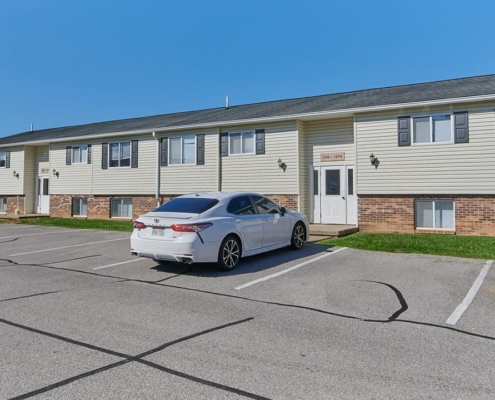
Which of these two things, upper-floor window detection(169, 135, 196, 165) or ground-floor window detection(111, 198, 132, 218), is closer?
upper-floor window detection(169, 135, 196, 165)

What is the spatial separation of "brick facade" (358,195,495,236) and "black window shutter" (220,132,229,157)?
230 inches

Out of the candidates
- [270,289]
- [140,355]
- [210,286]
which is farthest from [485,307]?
[140,355]

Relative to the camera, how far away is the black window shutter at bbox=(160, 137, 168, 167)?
18.7 m

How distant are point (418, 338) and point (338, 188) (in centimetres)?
1137

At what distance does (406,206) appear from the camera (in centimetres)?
1374

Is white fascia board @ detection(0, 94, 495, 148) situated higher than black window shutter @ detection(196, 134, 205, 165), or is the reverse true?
white fascia board @ detection(0, 94, 495, 148)

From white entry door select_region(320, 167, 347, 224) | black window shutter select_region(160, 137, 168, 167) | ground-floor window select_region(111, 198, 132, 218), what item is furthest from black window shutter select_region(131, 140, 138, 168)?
white entry door select_region(320, 167, 347, 224)

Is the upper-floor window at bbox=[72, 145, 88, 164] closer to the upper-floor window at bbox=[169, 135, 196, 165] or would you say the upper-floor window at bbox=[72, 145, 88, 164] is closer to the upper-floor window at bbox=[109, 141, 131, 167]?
the upper-floor window at bbox=[109, 141, 131, 167]

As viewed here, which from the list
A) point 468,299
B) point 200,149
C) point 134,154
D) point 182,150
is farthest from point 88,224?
point 468,299

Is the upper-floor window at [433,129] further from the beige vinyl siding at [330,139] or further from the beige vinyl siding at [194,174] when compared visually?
the beige vinyl siding at [194,174]

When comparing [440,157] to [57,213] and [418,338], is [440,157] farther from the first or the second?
[57,213]

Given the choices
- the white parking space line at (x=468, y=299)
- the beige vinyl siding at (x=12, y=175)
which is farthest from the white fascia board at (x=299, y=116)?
the white parking space line at (x=468, y=299)

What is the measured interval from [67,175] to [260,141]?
11513mm

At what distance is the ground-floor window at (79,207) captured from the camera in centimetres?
Answer: 2158
